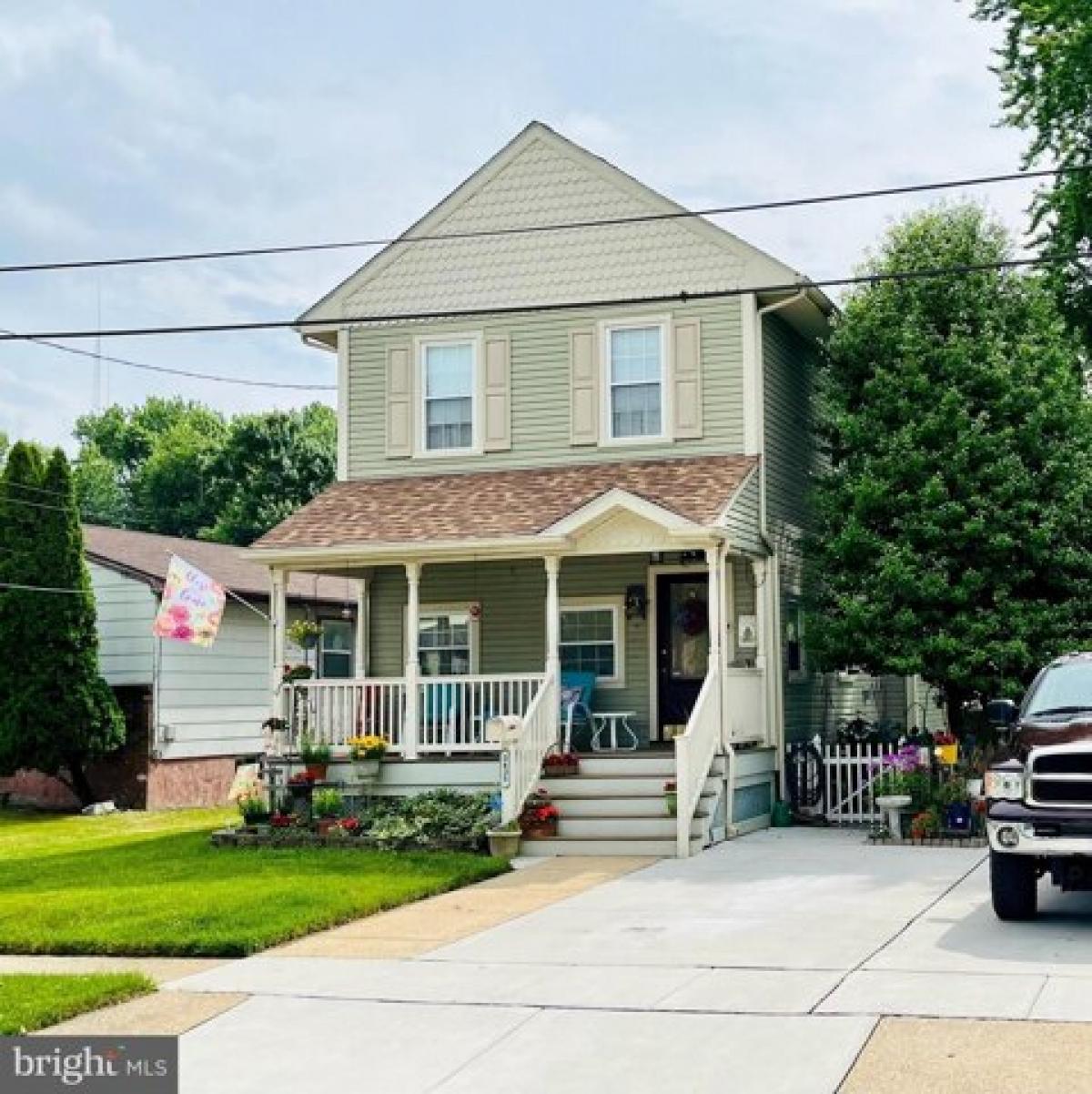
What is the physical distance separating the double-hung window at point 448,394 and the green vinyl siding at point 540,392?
0.18m

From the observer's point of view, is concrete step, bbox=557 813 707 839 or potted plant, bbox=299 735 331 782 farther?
potted plant, bbox=299 735 331 782

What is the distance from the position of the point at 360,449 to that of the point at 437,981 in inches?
484

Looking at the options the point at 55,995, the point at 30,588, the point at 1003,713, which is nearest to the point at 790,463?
the point at 1003,713

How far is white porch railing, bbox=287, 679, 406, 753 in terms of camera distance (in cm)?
1753

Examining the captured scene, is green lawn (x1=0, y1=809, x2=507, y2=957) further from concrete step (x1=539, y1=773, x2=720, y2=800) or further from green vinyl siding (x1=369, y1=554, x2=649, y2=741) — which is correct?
green vinyl siding (x1=369, y1=554, x2=649, y2=741)

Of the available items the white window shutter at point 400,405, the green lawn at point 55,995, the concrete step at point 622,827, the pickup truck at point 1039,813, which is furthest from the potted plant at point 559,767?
the green lawn at point 55,995

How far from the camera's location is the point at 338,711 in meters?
17.7

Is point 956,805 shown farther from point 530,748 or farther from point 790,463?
point 790,463

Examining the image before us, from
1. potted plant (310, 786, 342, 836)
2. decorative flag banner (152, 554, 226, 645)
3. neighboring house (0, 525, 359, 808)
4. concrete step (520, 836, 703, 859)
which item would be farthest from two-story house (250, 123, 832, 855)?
neighboring house (0, 525, 359, 808)

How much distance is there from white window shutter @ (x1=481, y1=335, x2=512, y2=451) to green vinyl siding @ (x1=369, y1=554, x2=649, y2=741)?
1.67 metres

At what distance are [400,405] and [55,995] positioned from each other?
41.1 ft

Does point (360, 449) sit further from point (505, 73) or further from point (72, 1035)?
point (72, 1035)

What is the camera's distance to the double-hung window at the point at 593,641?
1908 centimetres

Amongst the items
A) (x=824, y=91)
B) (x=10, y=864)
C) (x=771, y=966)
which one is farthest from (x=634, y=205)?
(x=771, y=966)
